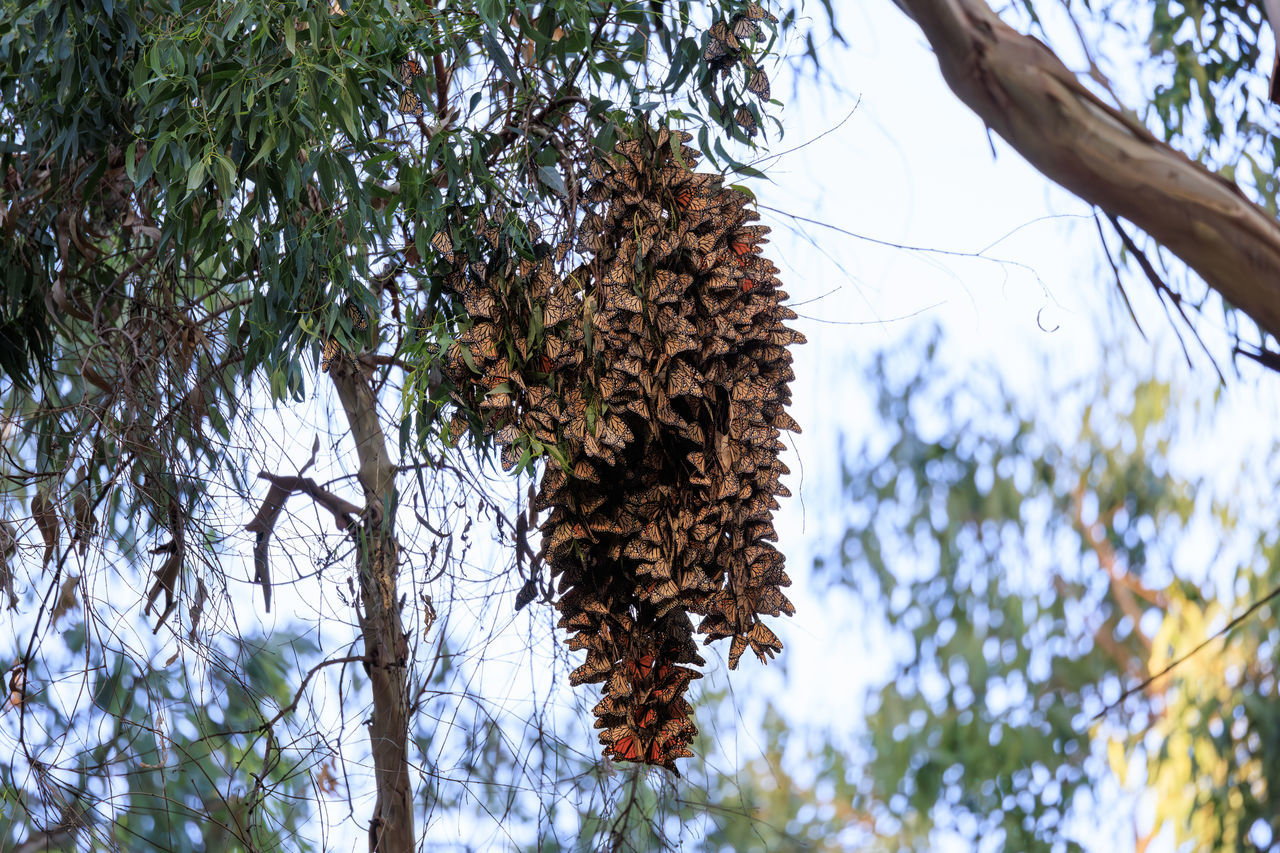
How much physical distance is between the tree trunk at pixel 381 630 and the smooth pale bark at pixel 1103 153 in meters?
0.90

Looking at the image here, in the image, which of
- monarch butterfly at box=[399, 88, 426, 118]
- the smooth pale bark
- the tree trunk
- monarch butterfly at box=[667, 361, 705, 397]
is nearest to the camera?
the smooth pale bark

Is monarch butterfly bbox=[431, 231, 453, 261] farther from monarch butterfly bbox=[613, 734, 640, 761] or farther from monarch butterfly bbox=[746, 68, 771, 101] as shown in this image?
monarch butterfly bbox=[613, 734, 640, 761]

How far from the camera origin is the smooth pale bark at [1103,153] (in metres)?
0.69

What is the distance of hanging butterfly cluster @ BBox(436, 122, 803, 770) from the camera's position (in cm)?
103

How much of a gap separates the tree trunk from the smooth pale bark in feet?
2.96

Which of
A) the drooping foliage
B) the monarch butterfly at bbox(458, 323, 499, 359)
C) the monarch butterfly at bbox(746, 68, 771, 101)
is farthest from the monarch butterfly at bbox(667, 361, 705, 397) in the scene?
Result: the drooping foliage

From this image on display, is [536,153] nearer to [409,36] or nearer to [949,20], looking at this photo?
[409,36]

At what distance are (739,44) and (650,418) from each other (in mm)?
388

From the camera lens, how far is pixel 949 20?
0.70m

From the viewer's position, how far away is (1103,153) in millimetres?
696

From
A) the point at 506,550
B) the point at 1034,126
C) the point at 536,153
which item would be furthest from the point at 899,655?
the point at 1034,126

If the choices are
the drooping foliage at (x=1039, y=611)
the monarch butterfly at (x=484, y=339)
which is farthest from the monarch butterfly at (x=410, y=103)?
the drooping foliage at (x=1039, y=611)

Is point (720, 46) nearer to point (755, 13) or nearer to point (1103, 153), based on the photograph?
point (755, 13)

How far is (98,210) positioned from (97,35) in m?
0.49
